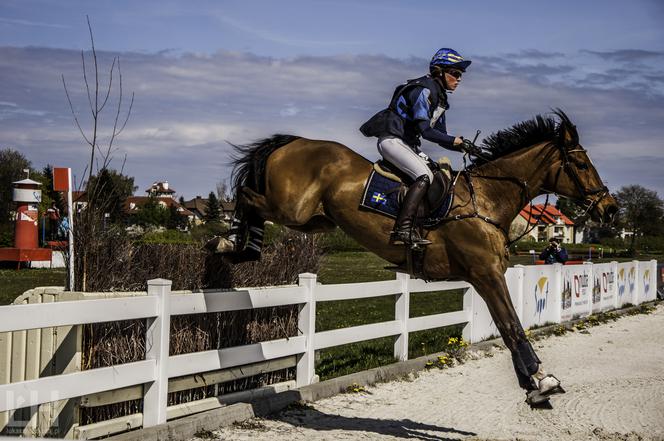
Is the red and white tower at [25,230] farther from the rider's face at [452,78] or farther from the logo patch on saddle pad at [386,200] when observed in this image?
the rider's face at [452,78]

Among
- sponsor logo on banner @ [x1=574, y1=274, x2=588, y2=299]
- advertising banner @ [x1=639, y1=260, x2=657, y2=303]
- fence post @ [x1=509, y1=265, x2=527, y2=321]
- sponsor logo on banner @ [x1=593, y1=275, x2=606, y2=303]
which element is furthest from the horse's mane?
advertising banner @ [x1=639, y1=260, x2=657, y2=303]

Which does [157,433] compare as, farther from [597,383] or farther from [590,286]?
[590,286]

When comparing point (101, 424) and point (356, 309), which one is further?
point (356, 309)

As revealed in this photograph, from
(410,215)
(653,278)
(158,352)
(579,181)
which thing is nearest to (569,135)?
(579,181)

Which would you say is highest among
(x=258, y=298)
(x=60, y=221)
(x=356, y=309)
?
(x=60, y=221)

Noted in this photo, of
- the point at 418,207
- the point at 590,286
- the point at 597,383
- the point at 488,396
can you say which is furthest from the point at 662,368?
the point at 590,286

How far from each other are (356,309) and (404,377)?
34.4ft

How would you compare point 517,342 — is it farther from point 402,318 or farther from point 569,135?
point 402,318

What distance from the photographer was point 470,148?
23.4 feet

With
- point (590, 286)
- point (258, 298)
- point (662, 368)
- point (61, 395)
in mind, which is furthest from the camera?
point (590, 286)

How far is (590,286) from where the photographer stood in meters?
19.7

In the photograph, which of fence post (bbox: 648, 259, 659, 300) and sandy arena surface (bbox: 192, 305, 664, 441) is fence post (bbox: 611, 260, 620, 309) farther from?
sandy arena surface (bbox: 192, 305, 664, 441)

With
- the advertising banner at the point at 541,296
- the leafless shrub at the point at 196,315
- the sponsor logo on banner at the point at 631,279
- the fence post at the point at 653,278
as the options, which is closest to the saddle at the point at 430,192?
the leafless shrub at the point at 196,315

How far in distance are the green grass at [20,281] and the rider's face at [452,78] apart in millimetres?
12350
